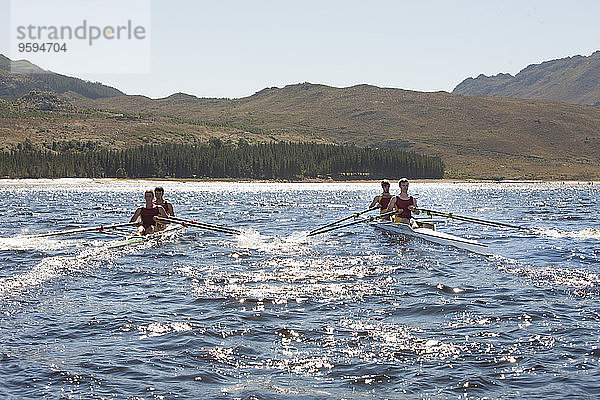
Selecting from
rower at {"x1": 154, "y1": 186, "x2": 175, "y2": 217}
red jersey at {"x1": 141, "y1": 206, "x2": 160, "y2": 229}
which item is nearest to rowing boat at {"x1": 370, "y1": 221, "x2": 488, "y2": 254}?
rower at {"x1": 154, "y1": 186, "x2": 175, "y2": 217}

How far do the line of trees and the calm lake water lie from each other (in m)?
135

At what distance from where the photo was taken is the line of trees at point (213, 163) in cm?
15150

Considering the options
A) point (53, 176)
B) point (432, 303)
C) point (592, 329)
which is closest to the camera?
point (592, 329)

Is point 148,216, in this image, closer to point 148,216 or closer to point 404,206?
point 148,216

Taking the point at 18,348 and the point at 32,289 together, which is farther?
the point at 32,289

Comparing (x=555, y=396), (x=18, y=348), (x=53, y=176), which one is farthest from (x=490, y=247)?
(x=53, y=176)

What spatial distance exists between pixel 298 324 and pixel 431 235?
53.9 feet

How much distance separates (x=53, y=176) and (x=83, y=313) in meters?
143

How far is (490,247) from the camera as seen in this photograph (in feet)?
92.6

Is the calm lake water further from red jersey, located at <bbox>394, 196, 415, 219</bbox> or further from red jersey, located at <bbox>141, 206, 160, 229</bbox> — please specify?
red jersey, located at <bbox>394, 196, 415, 219</bbox>

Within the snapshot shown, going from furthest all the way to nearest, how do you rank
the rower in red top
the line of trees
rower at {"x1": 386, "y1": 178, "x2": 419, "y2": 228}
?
1. the line of trees
2. rower at {"x1": 386, "y1": 178, "x2": 419, "y2": 228}
3. the rower in red top

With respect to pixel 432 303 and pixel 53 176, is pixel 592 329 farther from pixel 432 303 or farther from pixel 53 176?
pixel 53 176

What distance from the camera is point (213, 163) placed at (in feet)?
557

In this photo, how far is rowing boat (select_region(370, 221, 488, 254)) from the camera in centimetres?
2677
